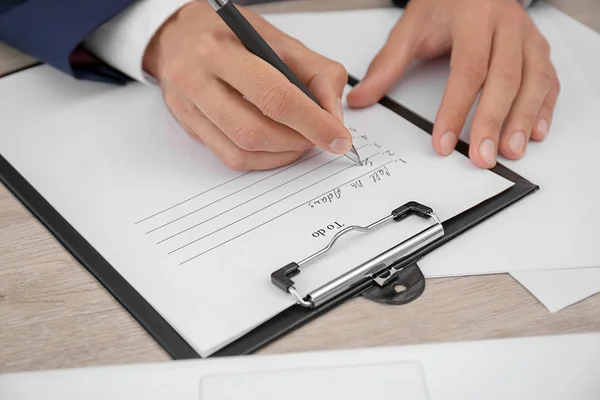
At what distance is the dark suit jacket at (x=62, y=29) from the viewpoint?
761mm

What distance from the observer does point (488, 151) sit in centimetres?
65

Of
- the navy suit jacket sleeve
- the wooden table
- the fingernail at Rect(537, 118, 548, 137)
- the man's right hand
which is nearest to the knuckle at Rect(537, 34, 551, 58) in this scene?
the fingernail at Rect(537, 118, 548, 137)

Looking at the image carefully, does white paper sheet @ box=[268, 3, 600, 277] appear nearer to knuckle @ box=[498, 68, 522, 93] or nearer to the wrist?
knuckle @ box=[498, 68, 522, 93]

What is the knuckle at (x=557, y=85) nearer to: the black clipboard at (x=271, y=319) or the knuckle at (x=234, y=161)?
the black clipboard at (x=271, y=319)

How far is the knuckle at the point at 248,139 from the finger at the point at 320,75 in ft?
0.24

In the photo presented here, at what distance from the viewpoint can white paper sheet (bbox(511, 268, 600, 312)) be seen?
52 cm

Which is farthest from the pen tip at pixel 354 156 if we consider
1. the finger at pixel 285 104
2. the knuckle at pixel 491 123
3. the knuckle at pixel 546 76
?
the knuckle at pixel 546 76

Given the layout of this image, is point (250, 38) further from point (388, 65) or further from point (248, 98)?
point (388, 65)

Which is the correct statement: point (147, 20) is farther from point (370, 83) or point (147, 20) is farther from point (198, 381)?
point (198, 381)

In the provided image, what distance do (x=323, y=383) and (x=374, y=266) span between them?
0.36 feet

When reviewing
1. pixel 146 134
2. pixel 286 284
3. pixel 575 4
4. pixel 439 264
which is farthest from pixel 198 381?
pixel 575 4

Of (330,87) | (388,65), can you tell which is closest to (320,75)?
(330,87)

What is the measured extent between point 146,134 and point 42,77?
0.61 feet

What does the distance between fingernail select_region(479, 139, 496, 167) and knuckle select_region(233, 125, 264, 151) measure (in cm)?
21
